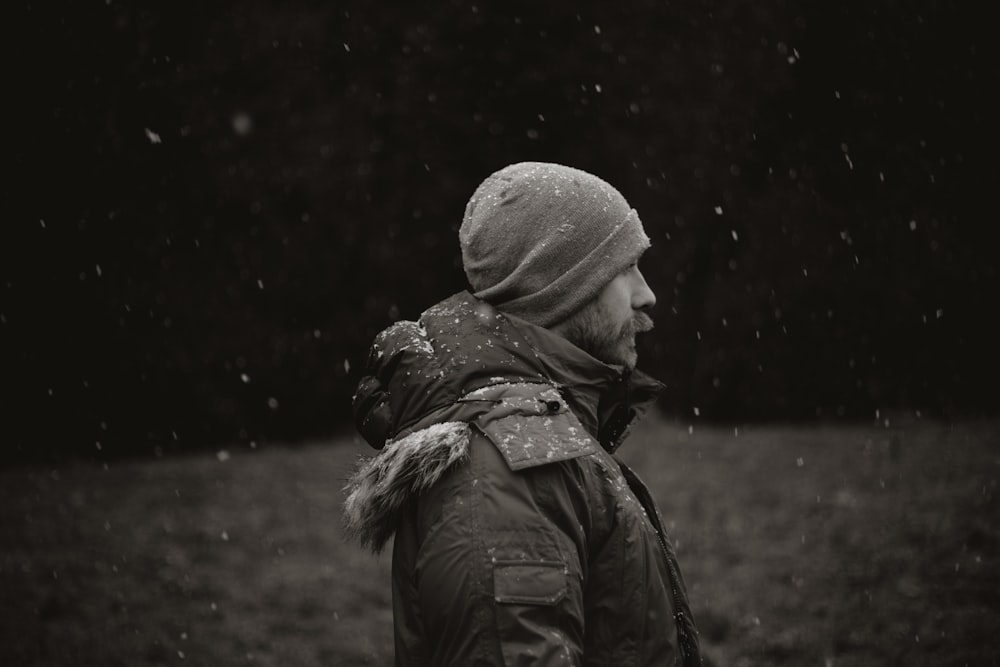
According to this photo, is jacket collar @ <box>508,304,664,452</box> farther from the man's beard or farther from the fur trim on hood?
the fur trim on hood

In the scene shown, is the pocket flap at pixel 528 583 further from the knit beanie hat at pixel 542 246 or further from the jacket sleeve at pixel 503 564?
the knit beanie hat at pixel 542 246

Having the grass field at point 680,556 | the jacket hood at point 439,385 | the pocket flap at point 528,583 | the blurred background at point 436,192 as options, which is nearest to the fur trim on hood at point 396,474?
the jacket hood at point 439,385

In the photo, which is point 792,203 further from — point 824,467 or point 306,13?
point 306,13

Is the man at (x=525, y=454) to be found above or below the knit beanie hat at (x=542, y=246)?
below

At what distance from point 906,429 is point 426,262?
3.92 metres

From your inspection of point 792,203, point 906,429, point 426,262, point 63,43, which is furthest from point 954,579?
point 63,43

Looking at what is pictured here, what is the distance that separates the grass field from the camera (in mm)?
4301

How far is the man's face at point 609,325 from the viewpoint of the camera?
6.48 feet

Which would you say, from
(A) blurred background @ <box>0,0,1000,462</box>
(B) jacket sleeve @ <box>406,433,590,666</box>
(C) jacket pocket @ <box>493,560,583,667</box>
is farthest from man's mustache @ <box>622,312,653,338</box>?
(A) blurred background @ <box>0,0,1000,462</box>

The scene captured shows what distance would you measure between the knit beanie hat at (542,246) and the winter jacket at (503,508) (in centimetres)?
7

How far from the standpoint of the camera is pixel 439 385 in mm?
1811

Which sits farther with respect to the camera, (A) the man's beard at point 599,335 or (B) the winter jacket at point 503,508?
(A) the man's beard at point 599,335

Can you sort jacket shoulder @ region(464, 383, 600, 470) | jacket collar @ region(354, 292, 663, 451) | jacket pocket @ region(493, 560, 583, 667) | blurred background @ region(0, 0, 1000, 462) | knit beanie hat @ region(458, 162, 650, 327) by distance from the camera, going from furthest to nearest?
1. blurred background @ region(0, 0, 1000, 462)
2. knit beanie hat @ region(458, 162, 650, 327)
3. jacket collar @ region(354, 292, 663, 451)
4. jacket shoulder @ region(464, 383, 600, 470)
5. jacket pocket @ region(493, 560, 583, 667)

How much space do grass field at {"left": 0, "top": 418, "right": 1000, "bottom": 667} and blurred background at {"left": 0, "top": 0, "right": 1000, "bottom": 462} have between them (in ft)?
2.23
